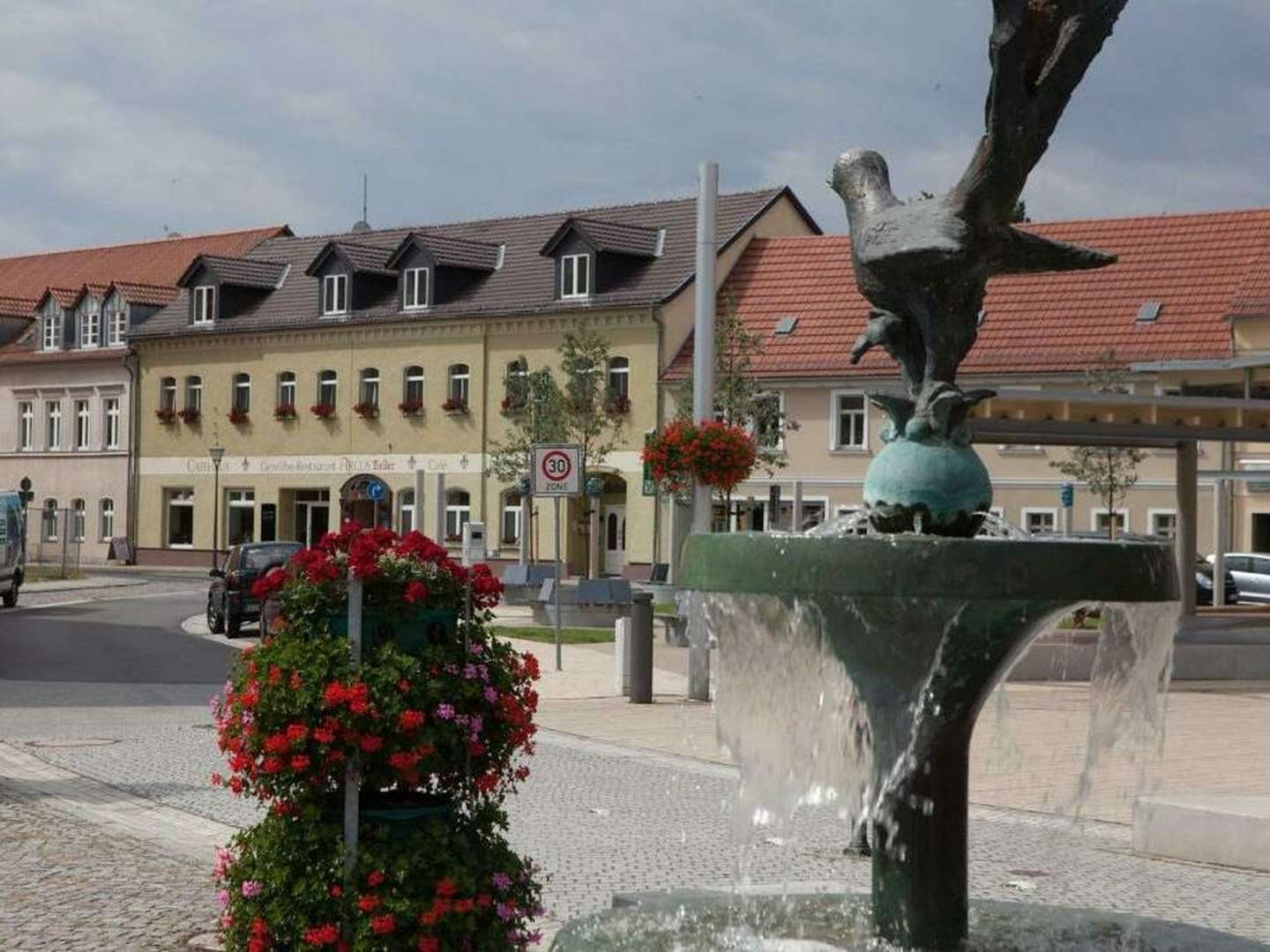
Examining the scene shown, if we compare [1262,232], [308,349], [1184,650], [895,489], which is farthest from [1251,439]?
[308,349]

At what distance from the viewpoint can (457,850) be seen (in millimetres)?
6633

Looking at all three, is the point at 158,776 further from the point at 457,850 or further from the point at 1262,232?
the point at 1262,232

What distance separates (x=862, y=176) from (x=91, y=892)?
16.1 feet

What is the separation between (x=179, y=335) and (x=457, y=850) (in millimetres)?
58169

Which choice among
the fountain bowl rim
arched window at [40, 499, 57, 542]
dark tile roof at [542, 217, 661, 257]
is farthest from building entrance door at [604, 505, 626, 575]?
the fountain bowl rim

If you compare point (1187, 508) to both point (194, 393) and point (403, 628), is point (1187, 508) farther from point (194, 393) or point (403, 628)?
point (194, 393)

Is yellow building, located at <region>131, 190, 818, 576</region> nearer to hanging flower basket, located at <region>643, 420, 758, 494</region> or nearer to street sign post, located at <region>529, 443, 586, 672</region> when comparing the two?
street sign post, located at <region>529, 443, 586, 672</region>

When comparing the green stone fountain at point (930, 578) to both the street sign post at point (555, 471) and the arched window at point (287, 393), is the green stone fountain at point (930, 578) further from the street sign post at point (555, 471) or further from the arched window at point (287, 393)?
the arched window at point (287, 393)

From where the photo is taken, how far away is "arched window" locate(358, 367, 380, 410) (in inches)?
2306

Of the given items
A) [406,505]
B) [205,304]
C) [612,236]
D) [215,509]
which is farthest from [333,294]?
[612,236]

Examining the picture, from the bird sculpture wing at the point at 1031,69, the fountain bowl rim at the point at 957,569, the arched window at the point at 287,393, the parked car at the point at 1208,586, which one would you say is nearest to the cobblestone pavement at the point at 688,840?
the fountain bowl rim at the point at 957,569

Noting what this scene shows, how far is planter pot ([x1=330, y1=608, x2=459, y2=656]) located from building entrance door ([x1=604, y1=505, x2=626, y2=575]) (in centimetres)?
4616

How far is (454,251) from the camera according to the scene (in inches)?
2281

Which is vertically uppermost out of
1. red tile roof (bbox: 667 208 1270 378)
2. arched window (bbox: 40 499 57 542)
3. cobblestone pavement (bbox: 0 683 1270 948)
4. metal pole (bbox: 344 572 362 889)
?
red tile roof (bbox: 667 208 1270 378)
